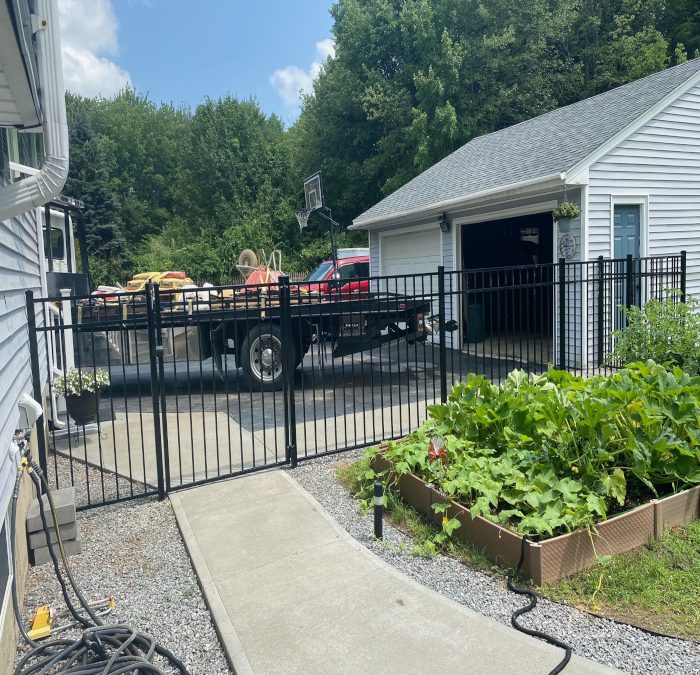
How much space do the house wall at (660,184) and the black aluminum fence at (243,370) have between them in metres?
0.61

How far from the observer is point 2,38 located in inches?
86.1

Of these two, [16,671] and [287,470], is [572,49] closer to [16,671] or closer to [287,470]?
[287,470]

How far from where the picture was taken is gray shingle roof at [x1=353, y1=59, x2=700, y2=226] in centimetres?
970

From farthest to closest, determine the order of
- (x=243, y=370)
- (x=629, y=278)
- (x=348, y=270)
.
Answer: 1. (x=348, y=270)
2. (x=243, y=370)
3. (x=629, y=278)

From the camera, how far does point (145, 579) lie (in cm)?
361

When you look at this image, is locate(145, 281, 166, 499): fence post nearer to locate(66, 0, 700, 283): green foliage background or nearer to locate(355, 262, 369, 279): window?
locate(355, 262, 369, 279): window

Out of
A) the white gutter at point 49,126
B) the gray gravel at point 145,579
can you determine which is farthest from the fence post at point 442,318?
the white gutter at point 49,126

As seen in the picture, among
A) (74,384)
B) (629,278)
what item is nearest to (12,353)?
(74,384)

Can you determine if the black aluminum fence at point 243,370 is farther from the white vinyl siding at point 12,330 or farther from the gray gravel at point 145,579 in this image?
the gray gravel at point 145,579

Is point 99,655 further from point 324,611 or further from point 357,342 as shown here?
point 357,342

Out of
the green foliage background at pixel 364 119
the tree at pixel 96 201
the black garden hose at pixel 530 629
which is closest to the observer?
the black garden hose at pixel 530 629

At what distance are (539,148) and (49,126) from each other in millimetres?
9853

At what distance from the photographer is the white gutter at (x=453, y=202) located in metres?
9.10

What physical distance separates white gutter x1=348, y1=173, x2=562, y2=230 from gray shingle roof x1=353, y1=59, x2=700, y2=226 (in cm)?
7
